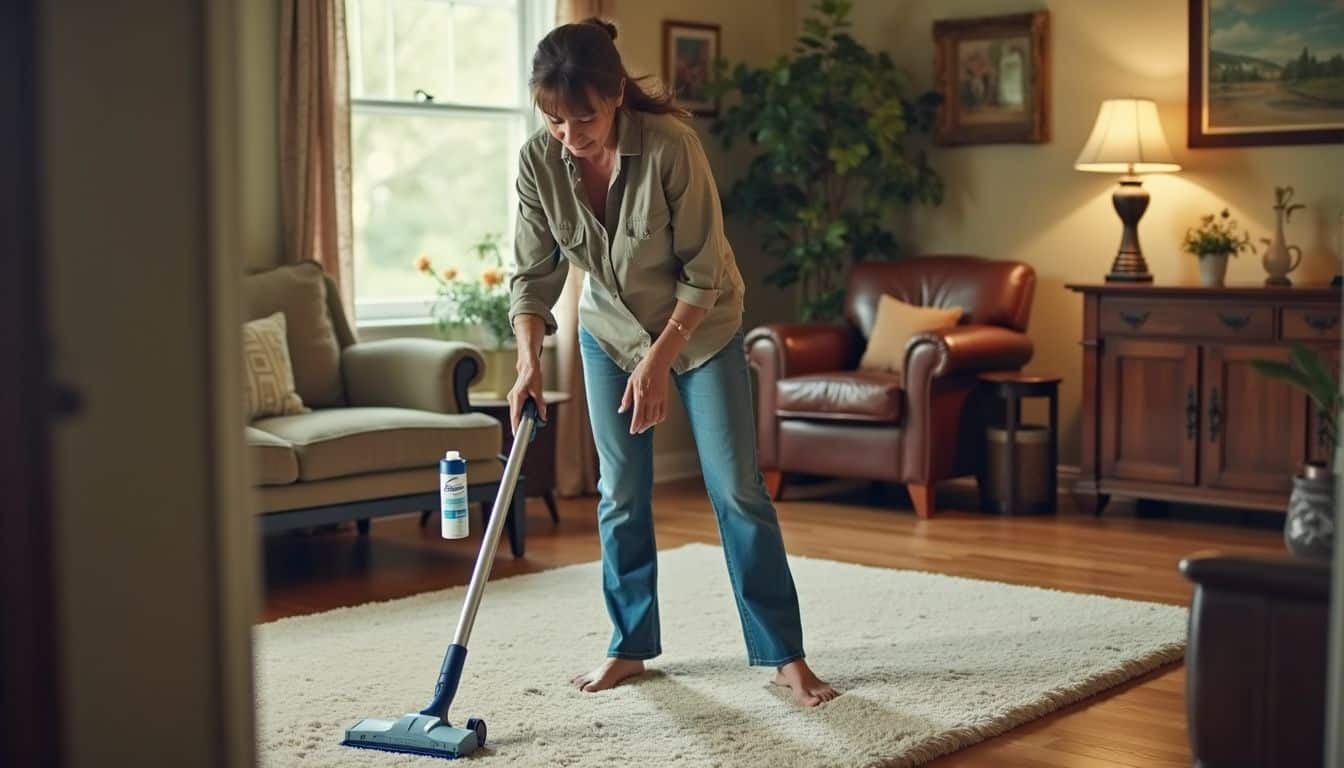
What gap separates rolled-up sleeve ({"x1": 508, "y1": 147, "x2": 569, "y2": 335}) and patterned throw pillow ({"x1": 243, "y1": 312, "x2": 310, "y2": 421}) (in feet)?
5.73

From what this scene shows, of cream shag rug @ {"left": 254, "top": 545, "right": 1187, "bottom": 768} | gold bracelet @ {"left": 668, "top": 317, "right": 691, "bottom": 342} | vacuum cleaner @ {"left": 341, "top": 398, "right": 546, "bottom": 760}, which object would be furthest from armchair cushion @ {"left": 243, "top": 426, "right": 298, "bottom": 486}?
gold bracelet @ {"left": 668, "top": 317, "right": 691, "bottom": 342}

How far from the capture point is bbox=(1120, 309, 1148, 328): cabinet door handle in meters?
5.83

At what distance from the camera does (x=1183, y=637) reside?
3.88 meters

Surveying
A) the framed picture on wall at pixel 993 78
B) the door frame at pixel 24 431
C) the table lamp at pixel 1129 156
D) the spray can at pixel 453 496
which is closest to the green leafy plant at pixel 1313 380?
the door frame at pixel 24 431

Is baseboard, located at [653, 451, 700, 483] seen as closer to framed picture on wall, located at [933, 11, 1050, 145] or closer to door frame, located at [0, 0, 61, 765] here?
framed picture on wall, located at [933, 11, 1050, 145]

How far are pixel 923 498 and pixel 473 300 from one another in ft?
5.66

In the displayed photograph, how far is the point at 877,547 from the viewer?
5.30m

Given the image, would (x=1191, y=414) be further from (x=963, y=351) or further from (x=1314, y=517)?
(x=1314, y=517)

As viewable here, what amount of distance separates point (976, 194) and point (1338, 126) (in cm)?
147

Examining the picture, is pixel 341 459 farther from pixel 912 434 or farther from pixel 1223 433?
pixel 1223 433

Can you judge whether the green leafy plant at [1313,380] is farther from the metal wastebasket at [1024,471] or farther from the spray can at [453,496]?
the metal wastebasket at [1024,471]

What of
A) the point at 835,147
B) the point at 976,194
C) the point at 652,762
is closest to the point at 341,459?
the point at 652,762

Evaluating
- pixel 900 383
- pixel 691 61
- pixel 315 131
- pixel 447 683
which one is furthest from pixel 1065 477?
pixel 447 683

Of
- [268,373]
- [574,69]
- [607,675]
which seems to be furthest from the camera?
[268,373]
